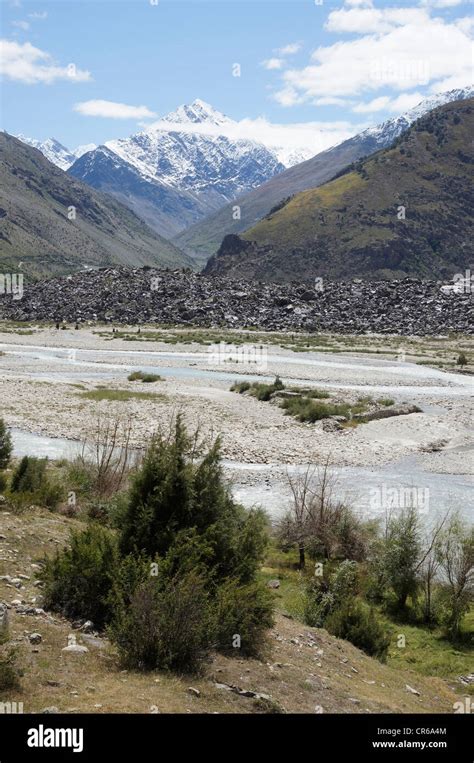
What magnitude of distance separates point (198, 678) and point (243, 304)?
10683 cm

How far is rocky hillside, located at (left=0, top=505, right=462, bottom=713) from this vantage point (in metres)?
8.37

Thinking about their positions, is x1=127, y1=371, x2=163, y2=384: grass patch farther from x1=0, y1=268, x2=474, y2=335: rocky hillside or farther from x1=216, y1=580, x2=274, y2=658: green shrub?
x1=0, y1=268, x2=474, y2=335: rocky hillside

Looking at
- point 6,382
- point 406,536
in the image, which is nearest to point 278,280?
point 6,382

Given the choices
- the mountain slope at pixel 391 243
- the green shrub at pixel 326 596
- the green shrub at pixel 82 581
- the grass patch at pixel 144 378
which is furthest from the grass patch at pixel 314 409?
the mountain slope at pixel 391 243

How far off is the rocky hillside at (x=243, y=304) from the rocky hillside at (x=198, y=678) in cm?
9003

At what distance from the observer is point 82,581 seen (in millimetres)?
11164

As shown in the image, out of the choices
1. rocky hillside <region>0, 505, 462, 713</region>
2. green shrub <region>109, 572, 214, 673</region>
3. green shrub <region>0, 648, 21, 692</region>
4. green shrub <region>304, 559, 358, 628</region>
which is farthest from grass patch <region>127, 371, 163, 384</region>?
green shrub <region>0, 648, 21, 692</region>

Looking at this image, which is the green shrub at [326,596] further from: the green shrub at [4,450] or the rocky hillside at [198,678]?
the green shrub at [4,450]

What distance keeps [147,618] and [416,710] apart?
A: 4.62 m

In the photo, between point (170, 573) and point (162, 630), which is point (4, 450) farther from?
point (162, 630)

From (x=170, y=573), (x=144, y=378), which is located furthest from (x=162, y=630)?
(x=144, y=378)

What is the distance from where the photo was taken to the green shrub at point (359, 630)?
45.4ft

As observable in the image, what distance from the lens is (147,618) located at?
9.62 m
